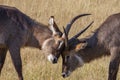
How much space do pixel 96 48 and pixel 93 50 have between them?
75 millimetres

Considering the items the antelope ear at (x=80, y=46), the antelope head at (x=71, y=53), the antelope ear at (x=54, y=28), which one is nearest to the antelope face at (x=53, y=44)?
the antelope ear at (x=54, y=28)

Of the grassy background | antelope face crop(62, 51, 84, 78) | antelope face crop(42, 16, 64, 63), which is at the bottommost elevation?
the grassy background

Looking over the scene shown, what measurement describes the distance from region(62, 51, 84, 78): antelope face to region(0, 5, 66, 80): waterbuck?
8.3 inches

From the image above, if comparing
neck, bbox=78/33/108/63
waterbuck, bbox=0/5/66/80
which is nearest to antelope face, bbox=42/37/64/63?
waterbuck, bbox=0/5/66/80

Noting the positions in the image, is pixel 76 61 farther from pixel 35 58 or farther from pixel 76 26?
pixel 76 26

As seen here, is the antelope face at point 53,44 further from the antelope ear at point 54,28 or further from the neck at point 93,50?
the neck at point 93,50

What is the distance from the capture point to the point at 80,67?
944 centimetres

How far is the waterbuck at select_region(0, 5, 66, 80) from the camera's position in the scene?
351 inches

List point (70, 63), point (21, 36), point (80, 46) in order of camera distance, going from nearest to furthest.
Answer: point (80, 46), point (21, 36), point (70, 63)

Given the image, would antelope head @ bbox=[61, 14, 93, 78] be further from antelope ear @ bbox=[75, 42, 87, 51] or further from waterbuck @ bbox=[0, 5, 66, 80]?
waterbuck @ bbox=[0, 5, 66, 80]

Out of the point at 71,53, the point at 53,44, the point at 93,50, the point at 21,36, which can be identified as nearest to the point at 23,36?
the point at 21,36

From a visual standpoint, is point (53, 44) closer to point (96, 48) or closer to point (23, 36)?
point (23, 36)

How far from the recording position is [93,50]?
9164mm

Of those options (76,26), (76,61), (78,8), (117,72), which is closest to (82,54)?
(76,61)
